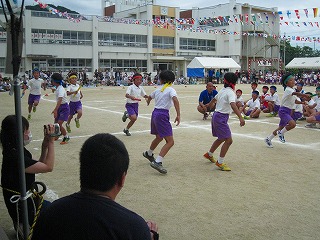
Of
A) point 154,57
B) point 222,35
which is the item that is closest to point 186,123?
point 154,57

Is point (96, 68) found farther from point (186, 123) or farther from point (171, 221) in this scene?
point (171, 221)

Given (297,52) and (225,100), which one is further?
(297,52)

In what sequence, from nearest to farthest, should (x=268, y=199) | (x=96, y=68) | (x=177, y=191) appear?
(x=268, y=199) → (x=177, y=191) → (x=96, y=68)

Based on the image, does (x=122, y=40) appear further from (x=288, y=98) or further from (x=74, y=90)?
(x=288, y=98)

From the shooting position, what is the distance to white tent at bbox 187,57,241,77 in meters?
40.7

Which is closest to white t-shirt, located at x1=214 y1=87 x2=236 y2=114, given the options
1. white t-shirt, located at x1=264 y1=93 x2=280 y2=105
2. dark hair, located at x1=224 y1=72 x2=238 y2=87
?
dark hair, located at x1=224 y1=72 x2=238 y2=87

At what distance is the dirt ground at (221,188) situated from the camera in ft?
13.0

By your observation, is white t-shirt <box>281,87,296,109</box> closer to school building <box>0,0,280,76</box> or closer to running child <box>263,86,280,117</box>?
running child <box>263,86,280,117</box>

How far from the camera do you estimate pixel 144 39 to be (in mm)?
48562

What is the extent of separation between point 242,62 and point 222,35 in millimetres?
5756

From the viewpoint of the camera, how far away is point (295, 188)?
5293 mm

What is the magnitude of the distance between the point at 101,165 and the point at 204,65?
129ft

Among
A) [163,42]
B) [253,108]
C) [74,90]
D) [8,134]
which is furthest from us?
[163,42]

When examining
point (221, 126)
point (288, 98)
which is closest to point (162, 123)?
point (221, 126)
